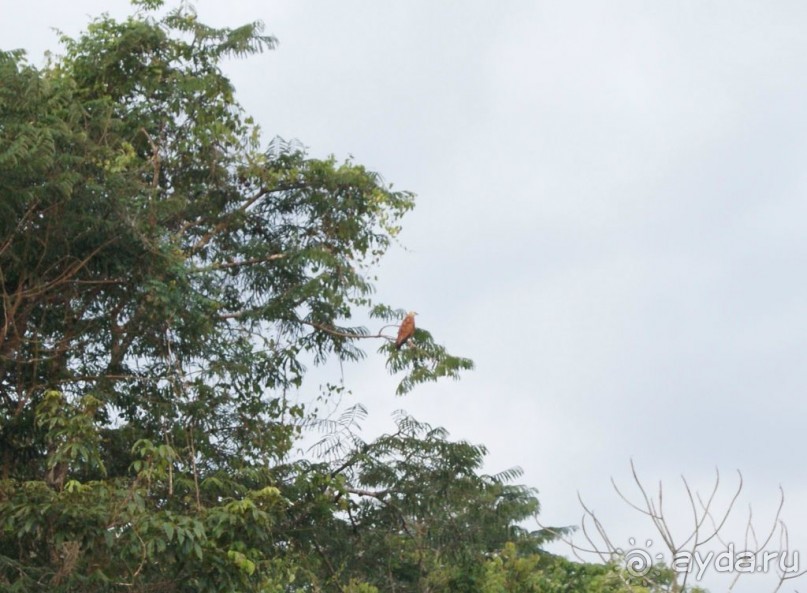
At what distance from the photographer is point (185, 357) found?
953 centimetres

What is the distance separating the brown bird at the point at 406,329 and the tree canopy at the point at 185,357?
9 cm

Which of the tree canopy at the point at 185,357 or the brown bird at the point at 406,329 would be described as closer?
the tree canopy at the point at 185,357

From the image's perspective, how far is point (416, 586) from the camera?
1019 cm

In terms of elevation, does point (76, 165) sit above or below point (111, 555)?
above

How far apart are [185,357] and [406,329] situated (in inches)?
64.7

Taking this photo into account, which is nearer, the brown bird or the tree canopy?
the tree canopy

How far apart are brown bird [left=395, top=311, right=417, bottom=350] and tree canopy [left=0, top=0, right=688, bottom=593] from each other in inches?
3.6

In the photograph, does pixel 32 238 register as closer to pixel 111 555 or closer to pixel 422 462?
pixel 111 555

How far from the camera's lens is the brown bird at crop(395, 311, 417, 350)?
9664mm

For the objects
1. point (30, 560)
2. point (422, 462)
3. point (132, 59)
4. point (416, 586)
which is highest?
point (132, 59)

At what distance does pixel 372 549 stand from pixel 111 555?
3.01 metres

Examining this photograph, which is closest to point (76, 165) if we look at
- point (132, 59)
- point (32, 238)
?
point (32, 238)

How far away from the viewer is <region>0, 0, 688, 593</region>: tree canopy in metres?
7.58

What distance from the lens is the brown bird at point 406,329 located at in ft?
31.7
